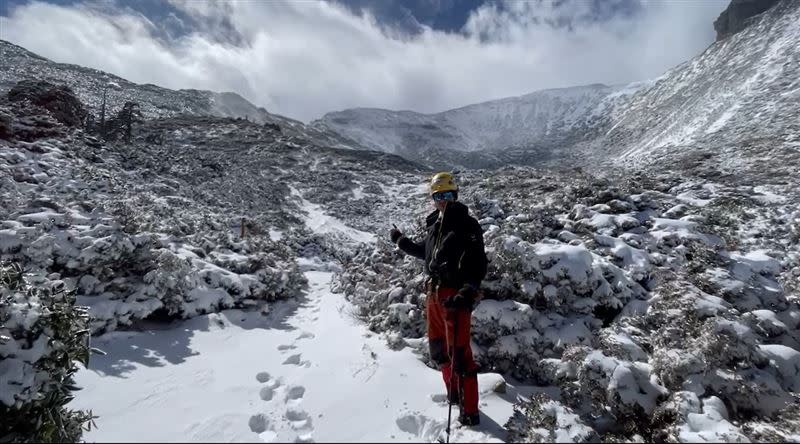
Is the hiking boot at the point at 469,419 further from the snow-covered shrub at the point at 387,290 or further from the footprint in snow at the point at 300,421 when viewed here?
the snow-covered shrub at the point at 387,290

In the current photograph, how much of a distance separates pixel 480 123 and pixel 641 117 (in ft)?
230

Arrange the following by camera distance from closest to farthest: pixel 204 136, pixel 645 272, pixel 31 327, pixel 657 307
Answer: pixel 31 327 < pixel 657 307 < pixel 645 272 < pixel 204 136

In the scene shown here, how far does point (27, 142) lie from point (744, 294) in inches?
703

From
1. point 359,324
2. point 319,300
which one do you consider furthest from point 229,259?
point 359,324

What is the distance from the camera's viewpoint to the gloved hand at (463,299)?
331 cm

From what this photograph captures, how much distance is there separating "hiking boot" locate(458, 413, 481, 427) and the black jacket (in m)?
1.09

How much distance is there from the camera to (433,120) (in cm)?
12850

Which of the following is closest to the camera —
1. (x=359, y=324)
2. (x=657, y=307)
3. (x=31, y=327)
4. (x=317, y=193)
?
(x=31, y=327)

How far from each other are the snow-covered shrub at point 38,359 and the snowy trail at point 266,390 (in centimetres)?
33

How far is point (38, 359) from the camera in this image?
10.2 ft

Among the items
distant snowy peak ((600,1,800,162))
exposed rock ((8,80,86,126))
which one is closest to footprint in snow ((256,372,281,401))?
exposed rock ((8,80,86,126))

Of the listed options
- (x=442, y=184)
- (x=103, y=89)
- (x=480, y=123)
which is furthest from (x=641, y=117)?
(x=103, y=89)

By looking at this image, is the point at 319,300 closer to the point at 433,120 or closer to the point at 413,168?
the point at 413,168

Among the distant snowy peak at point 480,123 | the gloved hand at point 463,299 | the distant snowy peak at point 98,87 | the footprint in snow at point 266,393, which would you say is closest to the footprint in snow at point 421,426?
the gloved hand at point 463,299
